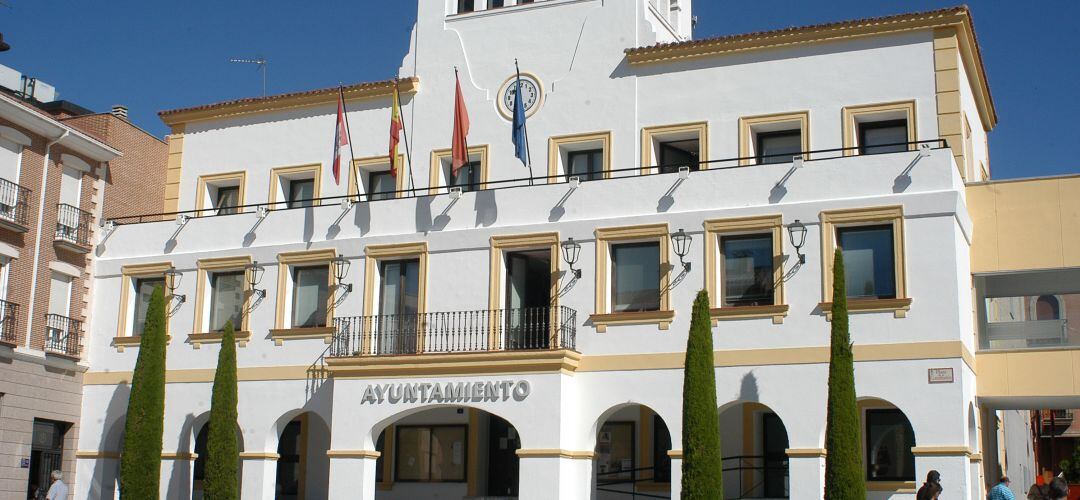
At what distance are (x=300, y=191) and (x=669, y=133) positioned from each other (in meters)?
9.63

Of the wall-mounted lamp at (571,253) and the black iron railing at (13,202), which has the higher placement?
the black iron railing at (13,202)

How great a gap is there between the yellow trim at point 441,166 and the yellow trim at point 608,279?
14.3 feet

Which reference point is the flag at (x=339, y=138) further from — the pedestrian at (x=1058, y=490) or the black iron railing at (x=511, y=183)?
the pedestrian at (x=1058, y=490)

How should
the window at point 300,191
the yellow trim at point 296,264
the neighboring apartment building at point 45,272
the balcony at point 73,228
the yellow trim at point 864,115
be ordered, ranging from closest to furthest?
the yellow trim at point 864,115, the neighboring apartment building at point 45,272, the yellow trim at point 296,264, the balcony at point 73,228, the window at point 300,191

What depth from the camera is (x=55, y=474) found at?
2780cm

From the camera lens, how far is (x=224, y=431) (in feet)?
88.4

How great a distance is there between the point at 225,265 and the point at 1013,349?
17.4 metres

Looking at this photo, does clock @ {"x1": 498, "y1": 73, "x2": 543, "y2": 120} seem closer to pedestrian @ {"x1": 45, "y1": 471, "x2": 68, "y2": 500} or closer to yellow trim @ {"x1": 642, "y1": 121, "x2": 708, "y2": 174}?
yellow trim @ {"x1": 642, "y1": 121, "x2": 708, "y2": 174}

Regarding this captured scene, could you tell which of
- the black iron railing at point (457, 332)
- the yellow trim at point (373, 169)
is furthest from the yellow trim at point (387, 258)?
the yellow trim at point (373, 169)

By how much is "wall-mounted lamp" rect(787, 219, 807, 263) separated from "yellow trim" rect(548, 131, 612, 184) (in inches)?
202

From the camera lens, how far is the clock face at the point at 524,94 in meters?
29.8

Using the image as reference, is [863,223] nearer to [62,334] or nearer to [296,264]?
[296,264]

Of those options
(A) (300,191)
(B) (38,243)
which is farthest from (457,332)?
(B) (38,243)

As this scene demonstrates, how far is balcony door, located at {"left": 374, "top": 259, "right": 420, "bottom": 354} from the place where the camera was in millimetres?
27672
